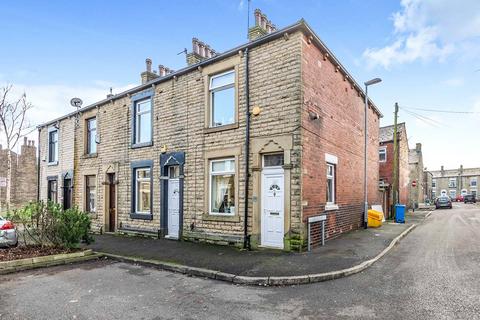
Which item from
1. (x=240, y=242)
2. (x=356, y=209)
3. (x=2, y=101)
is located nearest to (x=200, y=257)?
(x=240, y=242)

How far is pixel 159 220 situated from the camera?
12891 mm

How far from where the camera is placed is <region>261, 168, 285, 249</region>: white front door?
9.70m

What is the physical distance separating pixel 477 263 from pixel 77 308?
8862 millimetres

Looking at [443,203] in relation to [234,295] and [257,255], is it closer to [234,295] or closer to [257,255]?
[257,255]

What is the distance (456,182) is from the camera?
7394 cm

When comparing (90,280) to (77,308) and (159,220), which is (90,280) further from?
(159,220)

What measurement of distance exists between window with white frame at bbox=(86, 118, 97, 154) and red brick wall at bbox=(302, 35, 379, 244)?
11.4m

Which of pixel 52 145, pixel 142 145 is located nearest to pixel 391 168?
pixel 142 145

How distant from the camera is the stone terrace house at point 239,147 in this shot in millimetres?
9766

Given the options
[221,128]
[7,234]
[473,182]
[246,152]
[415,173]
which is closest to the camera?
[7,234]

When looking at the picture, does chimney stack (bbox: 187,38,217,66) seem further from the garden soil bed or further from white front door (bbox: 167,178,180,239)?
the garden soil bed

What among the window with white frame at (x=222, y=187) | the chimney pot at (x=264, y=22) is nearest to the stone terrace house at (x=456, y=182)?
the chimney pot at (x=264, y=22)

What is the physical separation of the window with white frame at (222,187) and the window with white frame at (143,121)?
408 cm

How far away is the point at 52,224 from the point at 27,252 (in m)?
0.91
